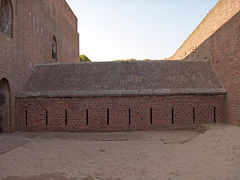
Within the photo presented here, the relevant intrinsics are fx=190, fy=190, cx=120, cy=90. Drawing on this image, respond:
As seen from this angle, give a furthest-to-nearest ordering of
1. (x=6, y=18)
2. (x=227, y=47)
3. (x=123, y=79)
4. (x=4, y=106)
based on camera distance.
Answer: (x=123, y=79)
(x=6, y=18)
(x=4, y=106)
(x=227, y=47)

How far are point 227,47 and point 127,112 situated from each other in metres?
5.54

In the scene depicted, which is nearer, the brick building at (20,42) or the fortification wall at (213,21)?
the fortification wall at (213,21)

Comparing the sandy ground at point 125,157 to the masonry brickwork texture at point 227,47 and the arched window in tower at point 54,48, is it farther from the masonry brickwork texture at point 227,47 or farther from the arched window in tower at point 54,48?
the arched window in tower at point 54,48

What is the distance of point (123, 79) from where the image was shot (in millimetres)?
10070

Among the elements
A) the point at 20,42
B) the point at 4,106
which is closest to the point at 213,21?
the point at 20,42

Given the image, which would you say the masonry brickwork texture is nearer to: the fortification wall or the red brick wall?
the fortification wall

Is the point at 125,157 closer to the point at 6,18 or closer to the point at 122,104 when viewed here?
the point at 122,104

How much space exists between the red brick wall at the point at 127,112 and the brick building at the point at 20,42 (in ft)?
5.68

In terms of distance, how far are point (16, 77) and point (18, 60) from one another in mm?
929

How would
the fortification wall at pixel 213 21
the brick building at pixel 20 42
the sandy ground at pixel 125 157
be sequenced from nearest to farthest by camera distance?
the sandy ground at pixel 125 157 < the fortification wall at pixel 213 21 < the brick building at pixel 20 42

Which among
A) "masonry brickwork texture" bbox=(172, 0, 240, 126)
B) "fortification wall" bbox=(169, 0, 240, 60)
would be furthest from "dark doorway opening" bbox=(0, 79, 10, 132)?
"fortification wall" bbox=(169, 0, 240, 60)

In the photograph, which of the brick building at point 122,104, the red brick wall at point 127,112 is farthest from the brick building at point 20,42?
the red brick wall at point 127,112

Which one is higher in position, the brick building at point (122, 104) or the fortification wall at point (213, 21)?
the fortification wall at point (213, 21)

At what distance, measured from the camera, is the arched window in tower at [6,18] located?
9.48 metres
